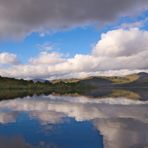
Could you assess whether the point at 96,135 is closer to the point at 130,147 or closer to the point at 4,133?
the point at 130,147

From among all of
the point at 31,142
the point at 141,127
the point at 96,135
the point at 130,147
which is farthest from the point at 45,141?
the point at 141,127

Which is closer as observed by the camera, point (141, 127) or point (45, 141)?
point (45, 141)

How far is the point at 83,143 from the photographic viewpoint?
28719mm

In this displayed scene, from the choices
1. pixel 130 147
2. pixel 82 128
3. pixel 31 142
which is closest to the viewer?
pixel 130 147

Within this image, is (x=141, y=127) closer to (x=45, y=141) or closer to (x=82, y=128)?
(x=82, y=128)

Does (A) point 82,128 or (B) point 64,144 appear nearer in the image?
(B) point 64,144

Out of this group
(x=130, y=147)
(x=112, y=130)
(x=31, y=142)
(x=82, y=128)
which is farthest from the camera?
(x=82, y=128)

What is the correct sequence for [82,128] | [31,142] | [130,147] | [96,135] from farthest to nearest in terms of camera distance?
[82,128] < [96,135] < [31,142] < [130,147]

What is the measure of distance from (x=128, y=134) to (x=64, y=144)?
7.95 meters

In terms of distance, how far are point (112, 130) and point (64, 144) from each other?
8784mm

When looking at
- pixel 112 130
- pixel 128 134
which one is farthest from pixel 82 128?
pixel 128 134

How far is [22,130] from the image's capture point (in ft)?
123

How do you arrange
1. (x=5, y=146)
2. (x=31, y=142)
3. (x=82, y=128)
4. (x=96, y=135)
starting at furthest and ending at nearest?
(x=82, y=128) → (x=96, y=135) → (x=31, y=142) → (x=5, y=146)

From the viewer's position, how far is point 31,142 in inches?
1161
